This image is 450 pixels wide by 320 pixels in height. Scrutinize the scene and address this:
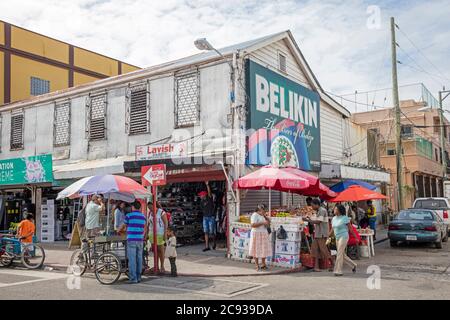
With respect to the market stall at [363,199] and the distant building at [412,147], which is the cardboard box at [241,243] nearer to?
the market stall at [363,199]

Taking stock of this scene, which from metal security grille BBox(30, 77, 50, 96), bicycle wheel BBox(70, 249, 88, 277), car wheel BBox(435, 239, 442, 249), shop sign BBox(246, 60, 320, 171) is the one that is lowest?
car wheel BBox(435, 239, 442, 249)

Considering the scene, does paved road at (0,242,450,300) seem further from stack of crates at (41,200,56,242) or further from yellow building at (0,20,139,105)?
yellow building at (0,20,139,105)

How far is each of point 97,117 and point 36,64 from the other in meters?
14.3

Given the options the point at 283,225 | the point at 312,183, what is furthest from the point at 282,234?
the point at 312,183

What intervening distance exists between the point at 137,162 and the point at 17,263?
439 centimetres

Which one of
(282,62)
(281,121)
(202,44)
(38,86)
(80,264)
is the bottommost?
(80,264)

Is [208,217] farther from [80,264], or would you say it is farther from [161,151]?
[80,264]

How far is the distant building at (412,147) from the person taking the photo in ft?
106

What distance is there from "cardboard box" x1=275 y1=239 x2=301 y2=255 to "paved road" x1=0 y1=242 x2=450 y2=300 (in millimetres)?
697

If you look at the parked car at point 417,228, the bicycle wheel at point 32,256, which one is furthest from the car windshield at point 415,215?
the bicycle wheel at point 32,256

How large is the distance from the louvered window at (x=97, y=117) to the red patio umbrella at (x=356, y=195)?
9.21 meters

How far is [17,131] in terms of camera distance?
20922mm

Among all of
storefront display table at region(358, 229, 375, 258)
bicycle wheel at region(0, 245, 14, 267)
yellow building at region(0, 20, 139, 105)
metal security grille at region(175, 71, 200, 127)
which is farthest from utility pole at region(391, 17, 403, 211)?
yellow building at region(0, 20, 139, 105)

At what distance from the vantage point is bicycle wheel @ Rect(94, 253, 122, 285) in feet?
30.6
